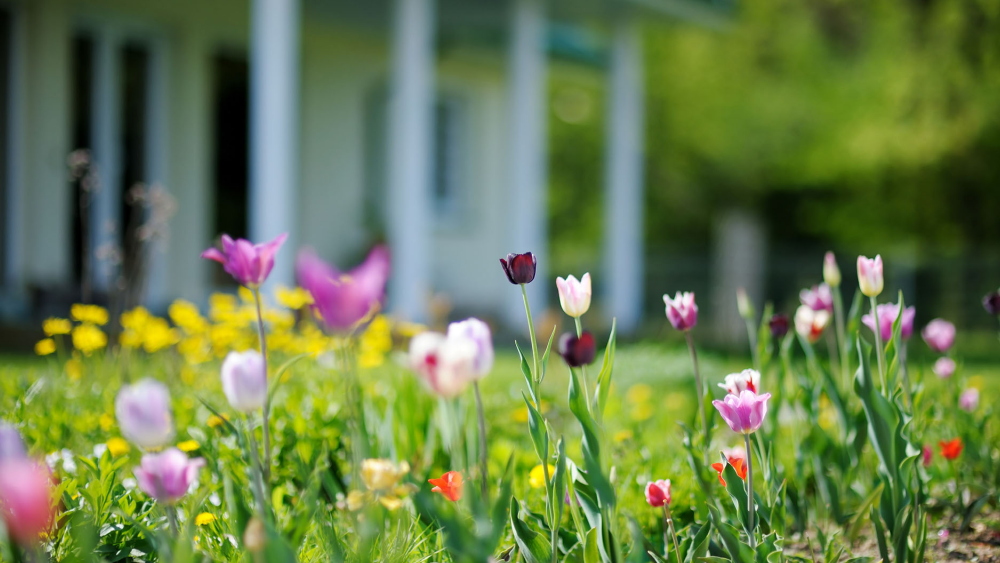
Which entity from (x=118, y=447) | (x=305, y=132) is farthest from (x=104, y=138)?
(x=118, y=447)

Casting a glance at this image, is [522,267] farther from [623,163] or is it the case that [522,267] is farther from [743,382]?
[623,163]

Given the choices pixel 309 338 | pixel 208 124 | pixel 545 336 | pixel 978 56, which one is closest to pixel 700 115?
pixel 978 56

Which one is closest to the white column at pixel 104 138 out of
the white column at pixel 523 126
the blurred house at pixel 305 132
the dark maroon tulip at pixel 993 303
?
the blurred house at pixel 305 132

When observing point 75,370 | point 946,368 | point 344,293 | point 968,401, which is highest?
point 344,293

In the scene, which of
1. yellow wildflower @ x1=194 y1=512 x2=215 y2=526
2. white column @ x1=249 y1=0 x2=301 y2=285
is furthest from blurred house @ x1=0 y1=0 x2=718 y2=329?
yellow wildflower @ x1=194 y1=512 x2=215 y2=526

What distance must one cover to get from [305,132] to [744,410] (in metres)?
7.54

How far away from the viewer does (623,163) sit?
8.78 meters

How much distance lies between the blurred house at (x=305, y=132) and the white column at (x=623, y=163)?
21 mm

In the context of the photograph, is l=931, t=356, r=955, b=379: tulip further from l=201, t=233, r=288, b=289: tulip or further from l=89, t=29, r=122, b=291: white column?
l=89, t=29, r=122, b=291: white column

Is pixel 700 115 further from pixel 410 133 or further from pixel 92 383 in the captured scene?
pixel 92 383

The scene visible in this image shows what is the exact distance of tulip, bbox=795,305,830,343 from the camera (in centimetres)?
208

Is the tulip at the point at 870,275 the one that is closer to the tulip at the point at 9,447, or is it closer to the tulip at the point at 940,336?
the tulip at the point at 940,336

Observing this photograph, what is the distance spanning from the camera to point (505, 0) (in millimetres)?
7852

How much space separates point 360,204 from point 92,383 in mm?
5835
